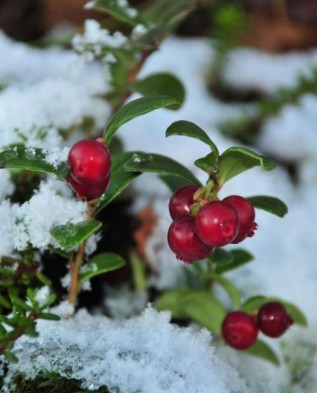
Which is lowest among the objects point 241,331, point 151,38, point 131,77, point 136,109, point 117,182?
point 241,331

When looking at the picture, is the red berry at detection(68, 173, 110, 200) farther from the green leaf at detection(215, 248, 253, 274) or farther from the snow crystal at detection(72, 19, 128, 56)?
the snow crystal at detection(72, 19, 128, 56)

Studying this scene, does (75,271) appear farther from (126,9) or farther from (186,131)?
(126,9)

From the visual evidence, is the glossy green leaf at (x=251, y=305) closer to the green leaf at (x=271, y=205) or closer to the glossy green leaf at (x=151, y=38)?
the green leaf at (x=271, y=205)

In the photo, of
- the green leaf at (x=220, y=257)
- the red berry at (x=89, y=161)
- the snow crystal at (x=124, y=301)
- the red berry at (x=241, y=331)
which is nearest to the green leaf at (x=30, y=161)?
the red berry at (x=89, y=161)

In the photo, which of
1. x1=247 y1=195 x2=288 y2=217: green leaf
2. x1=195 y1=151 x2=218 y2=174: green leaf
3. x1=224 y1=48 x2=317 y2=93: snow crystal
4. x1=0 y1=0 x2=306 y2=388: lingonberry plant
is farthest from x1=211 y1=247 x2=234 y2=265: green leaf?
x1=224 y1=48 x2=317 y2=93: snow crystal

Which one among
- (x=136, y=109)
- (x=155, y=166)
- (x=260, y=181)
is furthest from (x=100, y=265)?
(x=260, y=181)

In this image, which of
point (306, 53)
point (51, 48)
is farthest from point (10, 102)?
point (306, 53)
